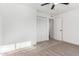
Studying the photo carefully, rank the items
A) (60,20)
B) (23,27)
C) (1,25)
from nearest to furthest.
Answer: (1,25)
(23,27)
(60,20)

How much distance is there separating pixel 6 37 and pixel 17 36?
0.53 metres

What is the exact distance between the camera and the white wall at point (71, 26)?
4367mm

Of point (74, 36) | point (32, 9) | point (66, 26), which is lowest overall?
point (74, 36)

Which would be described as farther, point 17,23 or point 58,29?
point 58,29

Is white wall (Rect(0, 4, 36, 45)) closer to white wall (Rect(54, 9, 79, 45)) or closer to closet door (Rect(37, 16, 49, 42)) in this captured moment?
closet door (Rect(37, 16, 49, 42))

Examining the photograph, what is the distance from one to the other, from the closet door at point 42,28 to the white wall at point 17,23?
0.78 m

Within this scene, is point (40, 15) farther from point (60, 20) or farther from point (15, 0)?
point (15, 0)

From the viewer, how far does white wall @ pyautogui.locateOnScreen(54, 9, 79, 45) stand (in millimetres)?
4367

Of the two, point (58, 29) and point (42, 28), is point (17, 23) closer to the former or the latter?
point (42, 28)

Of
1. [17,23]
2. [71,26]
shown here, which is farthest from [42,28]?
[17,23]

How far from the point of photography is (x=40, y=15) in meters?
5.19

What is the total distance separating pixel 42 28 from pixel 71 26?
2000 mm

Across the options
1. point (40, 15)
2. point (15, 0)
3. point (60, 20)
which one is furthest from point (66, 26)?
point (15, 0)

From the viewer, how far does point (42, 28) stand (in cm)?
539
